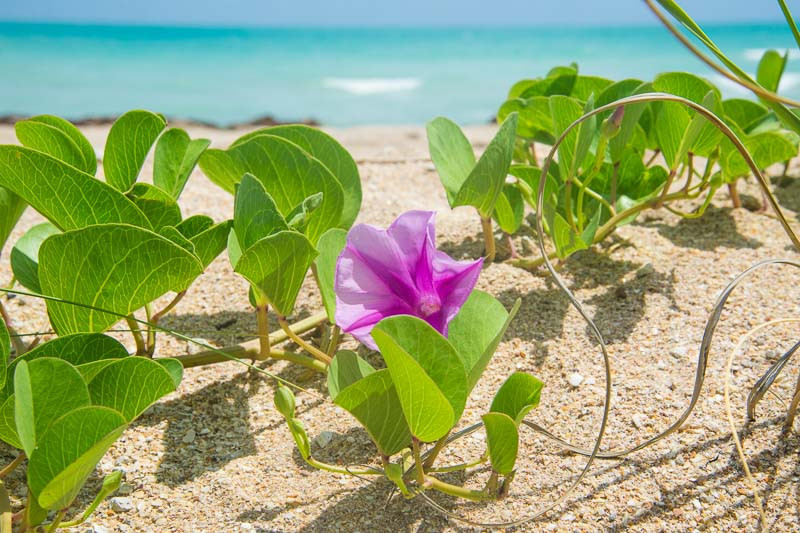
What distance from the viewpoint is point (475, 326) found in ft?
3.03

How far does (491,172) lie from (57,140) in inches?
25.1

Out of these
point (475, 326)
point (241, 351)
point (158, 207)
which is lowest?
point (241, 351)

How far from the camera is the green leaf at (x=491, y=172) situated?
1.12 m

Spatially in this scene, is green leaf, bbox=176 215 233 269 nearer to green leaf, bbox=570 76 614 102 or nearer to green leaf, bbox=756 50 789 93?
green leaf, bbox=570 76 614 102

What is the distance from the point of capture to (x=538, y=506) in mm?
913

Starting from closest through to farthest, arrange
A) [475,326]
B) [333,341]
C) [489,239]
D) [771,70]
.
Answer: [475,326] → [333,341] → [489,239] → [771,70]

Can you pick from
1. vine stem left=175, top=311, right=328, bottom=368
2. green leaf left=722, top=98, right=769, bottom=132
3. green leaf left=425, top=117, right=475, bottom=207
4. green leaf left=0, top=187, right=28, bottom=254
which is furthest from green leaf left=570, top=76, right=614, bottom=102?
green leaf left=0, top=187, right=28, bottom=254

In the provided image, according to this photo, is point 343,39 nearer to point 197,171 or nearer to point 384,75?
point 384,75

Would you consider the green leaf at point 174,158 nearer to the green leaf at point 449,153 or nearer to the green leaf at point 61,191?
the green leaf at point 61,191

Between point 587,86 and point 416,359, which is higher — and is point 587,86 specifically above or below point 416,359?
above

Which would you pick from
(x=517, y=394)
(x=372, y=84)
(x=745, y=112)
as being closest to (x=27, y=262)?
(x=517, y=394)

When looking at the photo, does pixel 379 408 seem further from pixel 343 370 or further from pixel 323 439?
pixel 323 439

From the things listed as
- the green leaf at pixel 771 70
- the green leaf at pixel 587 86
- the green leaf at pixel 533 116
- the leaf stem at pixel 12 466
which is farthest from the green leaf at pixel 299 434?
the green leaf at pixel 771 70

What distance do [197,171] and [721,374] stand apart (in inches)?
67.3
